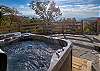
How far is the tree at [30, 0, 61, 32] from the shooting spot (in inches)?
352

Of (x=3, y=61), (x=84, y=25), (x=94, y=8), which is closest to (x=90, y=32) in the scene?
(x=84, y=25)

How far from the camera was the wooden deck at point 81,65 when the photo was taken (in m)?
3.01

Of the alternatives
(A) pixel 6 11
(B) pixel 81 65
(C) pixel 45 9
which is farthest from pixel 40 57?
(C) pixel 45 9

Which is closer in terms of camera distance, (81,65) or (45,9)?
(81,65)

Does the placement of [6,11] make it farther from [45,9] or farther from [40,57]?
[40,57]

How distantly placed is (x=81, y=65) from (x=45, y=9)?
6.26 metres

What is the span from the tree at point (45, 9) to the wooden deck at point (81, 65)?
573 centimetres

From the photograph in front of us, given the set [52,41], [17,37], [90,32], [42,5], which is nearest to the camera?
[52,41]

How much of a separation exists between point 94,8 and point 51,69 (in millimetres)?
5788

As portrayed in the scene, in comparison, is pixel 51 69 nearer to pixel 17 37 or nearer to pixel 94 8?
pixel 17 37

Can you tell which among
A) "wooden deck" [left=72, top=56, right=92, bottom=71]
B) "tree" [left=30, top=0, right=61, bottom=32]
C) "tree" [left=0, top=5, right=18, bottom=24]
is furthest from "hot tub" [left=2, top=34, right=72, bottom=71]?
"tree" [left=30, top=0, right=61, bottom=32]

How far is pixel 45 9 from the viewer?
9016 millimetres

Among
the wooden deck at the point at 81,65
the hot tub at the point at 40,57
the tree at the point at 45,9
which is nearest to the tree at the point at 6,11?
the tree at the point at 45,9

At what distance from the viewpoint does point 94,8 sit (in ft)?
23.8
